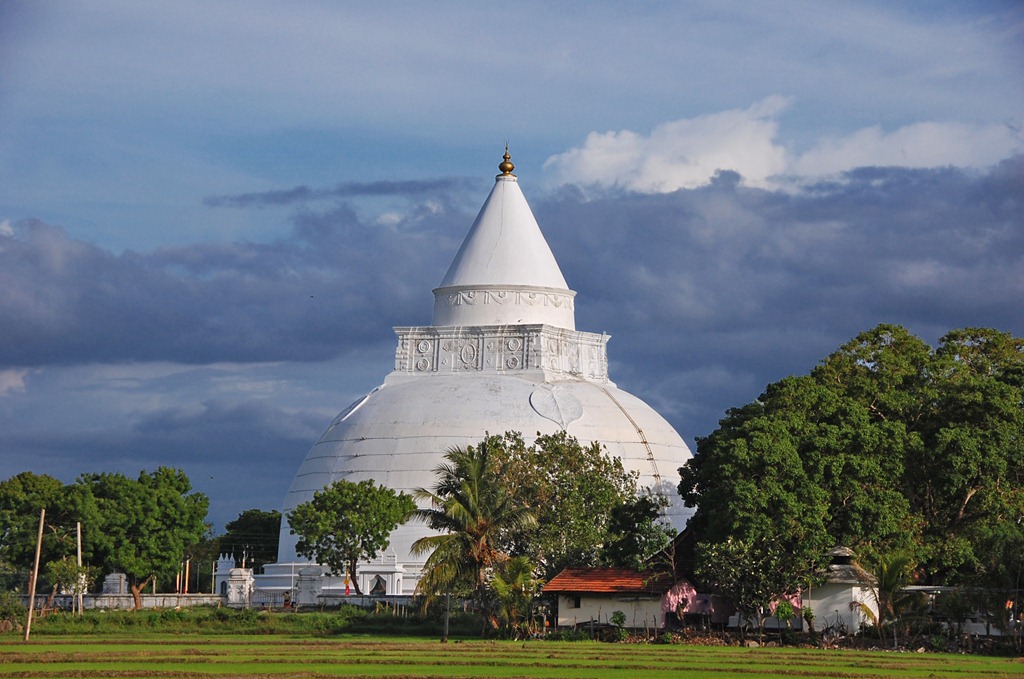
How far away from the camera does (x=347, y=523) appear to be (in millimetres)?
63188

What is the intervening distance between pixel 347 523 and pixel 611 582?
14.4m

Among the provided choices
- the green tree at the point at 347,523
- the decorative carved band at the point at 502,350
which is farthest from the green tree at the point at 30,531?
the decorative carved band at the point at 502,350

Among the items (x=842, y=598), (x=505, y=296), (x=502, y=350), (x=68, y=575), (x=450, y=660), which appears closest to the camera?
(x=450, y=660)

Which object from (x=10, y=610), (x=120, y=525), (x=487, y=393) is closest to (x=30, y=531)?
(x=120, y=525)

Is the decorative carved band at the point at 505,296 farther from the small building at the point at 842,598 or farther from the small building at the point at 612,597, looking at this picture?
the small building at the point at 842,598

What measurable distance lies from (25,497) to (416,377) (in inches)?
781

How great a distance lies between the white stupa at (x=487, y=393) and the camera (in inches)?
2746

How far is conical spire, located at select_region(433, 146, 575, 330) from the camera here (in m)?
77.4

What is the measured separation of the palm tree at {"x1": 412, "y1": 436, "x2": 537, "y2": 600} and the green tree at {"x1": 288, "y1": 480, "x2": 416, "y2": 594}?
8351mm

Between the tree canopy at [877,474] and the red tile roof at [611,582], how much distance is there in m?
2.19

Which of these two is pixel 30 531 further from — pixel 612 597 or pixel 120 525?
pixel 612 597

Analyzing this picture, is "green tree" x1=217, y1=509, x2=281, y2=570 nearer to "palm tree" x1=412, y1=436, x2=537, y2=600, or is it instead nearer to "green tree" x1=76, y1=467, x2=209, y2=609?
"green tree" x1=76, y1=467, x2=209, y2=609

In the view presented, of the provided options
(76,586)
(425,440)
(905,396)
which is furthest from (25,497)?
(905,396)

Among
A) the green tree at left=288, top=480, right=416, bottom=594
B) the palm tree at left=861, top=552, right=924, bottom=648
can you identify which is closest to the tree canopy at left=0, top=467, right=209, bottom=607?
the green tree at left=288, top=480, right=416, bottom=594
